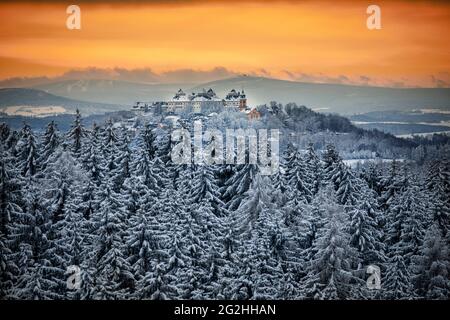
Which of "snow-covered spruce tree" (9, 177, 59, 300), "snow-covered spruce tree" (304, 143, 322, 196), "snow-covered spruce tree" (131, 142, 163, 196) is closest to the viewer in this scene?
"snow-covered spruce tree" (9, 177, 59, 300)

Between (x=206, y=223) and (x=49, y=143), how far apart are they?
1075cm

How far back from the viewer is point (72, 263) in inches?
1257

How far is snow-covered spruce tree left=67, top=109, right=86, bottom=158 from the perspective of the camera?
38.8 metres

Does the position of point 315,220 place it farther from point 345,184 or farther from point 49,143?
point 49,143

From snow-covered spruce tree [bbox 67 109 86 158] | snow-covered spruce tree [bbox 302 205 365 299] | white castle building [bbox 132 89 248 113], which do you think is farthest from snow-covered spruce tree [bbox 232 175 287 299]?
snow-covered spruce tree [bbox 67 109 86 158]

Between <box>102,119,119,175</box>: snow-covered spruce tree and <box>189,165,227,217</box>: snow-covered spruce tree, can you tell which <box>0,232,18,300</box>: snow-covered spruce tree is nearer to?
<box>102,119,119,175</box>: snow-covered spruce tree

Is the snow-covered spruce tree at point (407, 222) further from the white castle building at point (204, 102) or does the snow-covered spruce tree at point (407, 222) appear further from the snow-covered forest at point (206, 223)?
the white castle building at point (204, 102)

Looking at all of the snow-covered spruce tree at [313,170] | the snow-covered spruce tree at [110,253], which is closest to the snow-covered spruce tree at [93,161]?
the snow-covered spruce tree at [110,253]

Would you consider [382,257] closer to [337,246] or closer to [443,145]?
[337,246]

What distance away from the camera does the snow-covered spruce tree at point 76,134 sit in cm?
3875

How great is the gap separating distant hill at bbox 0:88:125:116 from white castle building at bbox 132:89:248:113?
3.36 meters

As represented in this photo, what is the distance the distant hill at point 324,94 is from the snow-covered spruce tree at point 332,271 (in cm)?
1167

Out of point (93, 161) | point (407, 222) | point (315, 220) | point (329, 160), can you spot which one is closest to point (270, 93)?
point (329, 160)
